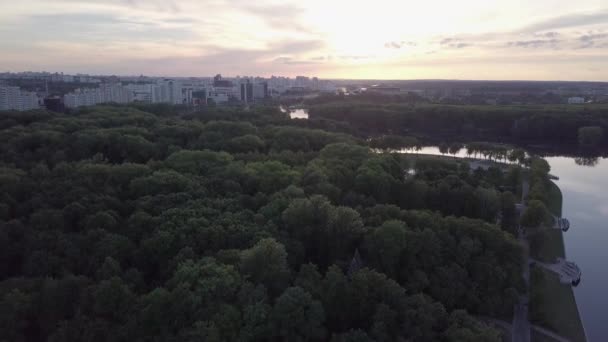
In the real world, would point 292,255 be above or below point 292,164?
below

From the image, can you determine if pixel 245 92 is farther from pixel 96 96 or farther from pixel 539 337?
pixel 539 337

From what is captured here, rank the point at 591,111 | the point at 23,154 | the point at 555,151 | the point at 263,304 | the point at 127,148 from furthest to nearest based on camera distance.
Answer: the point at 591,111 → the point at 555,151 → the point at 127,148 → the point at 23,154 → the point at 263,304

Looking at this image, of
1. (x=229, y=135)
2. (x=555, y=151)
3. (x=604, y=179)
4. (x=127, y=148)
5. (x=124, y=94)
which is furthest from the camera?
(x=124, y=94)

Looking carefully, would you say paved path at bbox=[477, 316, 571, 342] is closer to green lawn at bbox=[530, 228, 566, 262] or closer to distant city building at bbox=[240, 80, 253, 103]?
green lawn at bbox=[530, 228, 566, 262]

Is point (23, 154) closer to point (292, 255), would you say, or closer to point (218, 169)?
point (218, 169)

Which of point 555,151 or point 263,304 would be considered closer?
point 263,304

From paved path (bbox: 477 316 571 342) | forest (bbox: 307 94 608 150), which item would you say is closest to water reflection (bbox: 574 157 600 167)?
forest (bbox: 307 94 608 150)

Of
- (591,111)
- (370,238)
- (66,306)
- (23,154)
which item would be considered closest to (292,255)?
(370,238)
